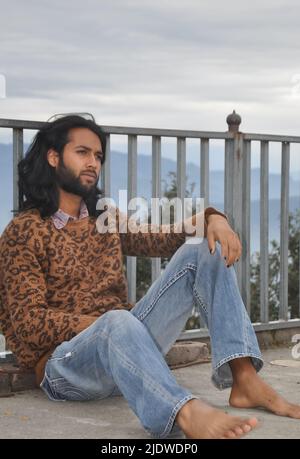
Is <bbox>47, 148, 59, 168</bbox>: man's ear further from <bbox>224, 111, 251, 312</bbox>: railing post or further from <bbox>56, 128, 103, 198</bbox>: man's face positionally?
<bbox>224, 111, 251, 312</bbox>: railing post

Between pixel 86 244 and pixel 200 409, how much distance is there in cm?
118

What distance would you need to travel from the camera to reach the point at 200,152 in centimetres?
579

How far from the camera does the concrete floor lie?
3.75m

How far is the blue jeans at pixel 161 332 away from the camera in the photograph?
3.57 m

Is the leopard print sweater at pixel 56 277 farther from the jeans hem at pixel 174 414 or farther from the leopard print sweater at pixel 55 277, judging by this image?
the jeans hem at pixel 174 414

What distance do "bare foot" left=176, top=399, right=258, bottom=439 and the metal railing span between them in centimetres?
180

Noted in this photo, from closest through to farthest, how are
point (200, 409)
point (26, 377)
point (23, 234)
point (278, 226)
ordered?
point (200, 409), point (23, 234), point (26, 377), point (278, 226)

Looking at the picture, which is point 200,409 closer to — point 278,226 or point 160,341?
point 160,341

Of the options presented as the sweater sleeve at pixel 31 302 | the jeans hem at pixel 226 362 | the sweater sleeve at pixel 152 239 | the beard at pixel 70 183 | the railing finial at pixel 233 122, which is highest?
the railing finial at pixel 233 122

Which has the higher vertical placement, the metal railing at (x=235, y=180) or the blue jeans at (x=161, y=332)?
the metal railing at (x=235, y=180)

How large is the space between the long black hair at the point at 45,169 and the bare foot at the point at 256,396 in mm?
1011

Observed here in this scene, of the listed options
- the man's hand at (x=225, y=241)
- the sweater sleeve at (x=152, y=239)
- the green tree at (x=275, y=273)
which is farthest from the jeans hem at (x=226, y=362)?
the green tree at (x=275, y=273)

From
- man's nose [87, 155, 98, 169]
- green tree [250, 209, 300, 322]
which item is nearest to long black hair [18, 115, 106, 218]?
man's nose [87, 155, 98, 169]
